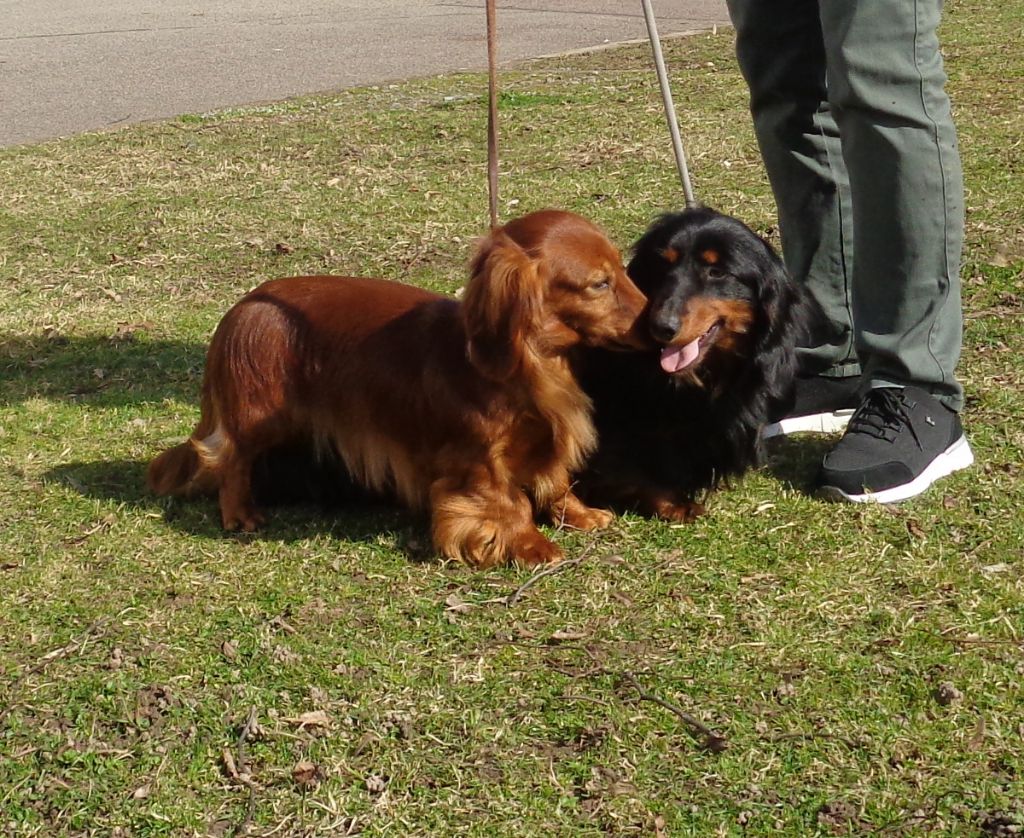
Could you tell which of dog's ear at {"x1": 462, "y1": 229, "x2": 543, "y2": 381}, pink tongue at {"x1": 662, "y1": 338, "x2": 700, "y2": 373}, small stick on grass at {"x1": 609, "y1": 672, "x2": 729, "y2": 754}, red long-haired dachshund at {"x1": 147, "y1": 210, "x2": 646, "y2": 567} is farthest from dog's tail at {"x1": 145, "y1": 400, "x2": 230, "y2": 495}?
small stick on grass at {"x1": 609, "y1": 672, "x2": 729, "y2": 754}

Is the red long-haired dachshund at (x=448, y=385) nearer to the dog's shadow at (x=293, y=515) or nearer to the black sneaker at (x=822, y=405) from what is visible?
the dog's shadow at (x=293, y=515)

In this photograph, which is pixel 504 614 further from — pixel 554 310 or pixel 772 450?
pixel 772 450

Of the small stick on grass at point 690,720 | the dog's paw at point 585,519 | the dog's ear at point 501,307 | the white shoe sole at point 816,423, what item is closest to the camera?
the small stick on grass at point 690,720

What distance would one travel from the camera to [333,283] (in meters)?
3.79

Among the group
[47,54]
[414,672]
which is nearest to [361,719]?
[414,672]

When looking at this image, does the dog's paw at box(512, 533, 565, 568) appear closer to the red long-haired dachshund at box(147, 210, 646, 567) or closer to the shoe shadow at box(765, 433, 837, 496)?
the red long-haired dachshund at box(147, 210, 646, 567)

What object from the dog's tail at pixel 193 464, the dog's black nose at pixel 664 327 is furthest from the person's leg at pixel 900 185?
the dog's tail at pixel 193 464

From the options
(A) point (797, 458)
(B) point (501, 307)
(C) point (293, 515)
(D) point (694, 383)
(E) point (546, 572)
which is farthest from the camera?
(A) point (797, 458)

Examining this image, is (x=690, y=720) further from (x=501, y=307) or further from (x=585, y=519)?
(x=501, y=307)

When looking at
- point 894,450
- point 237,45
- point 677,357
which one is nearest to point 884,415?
point 894,450

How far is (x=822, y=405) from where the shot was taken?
4.27 m

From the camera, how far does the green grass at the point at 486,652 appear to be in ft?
8.38

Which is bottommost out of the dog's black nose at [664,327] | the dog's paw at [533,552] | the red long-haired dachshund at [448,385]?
the dog's paw at [533,552]

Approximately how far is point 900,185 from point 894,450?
72cm
